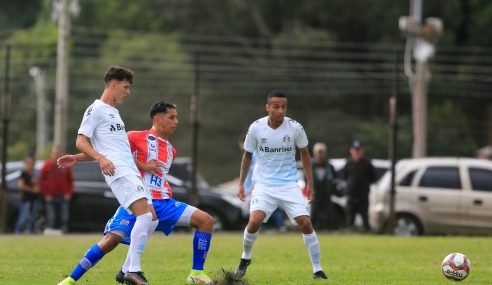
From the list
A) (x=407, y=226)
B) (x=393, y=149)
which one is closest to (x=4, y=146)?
(x=393, y=149)

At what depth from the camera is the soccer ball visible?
12031mm

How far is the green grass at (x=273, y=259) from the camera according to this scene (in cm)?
1279

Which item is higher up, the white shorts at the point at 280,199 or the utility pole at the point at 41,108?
the utility pole at the point at 41,108

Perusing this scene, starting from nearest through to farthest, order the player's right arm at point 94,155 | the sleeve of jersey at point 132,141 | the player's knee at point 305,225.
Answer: the player's right arm at point 94,155
the sleeve of jersey at point 132,141
the player's knee at point 305,225

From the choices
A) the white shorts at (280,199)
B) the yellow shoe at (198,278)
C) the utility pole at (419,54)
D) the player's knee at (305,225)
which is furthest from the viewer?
the utility pole at (419,54)

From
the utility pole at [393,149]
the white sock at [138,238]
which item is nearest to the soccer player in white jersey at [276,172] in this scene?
the white sock at [138,238]

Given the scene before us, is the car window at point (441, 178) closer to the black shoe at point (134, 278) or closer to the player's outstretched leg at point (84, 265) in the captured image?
the black shoe at point (134, 278)

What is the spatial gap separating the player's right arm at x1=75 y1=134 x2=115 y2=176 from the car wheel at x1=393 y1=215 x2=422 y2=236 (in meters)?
13.9

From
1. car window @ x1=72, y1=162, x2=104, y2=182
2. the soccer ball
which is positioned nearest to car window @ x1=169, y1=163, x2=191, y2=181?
car window @ x1=72, y1=162, x2=104, y2=182

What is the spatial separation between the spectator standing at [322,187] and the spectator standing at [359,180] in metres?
0.38

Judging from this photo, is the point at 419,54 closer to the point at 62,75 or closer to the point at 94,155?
the point at 62,75

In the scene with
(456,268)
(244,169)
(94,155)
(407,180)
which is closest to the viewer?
(94,155)

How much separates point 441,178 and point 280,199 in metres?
11.0

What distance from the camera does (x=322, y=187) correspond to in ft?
79.4
